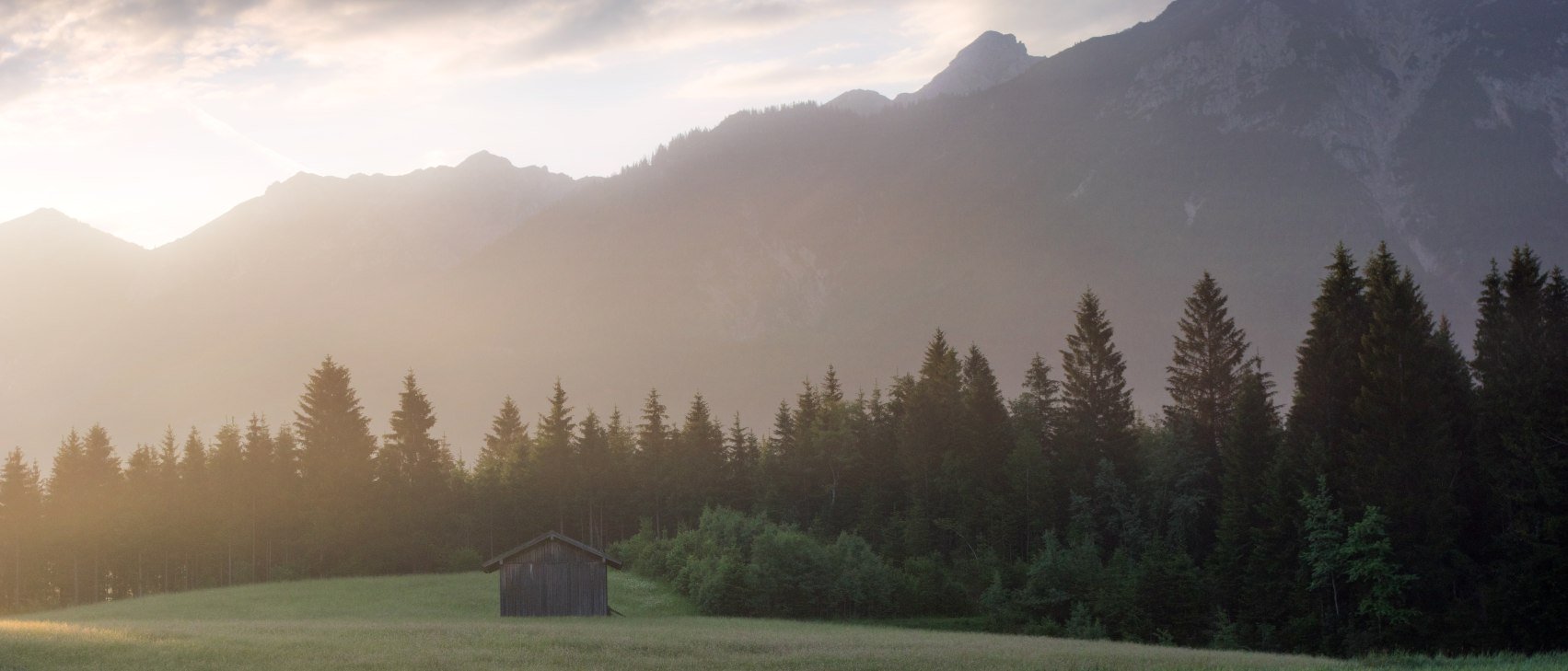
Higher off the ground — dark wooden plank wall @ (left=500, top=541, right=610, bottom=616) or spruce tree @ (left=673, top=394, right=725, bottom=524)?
spruce tree @ (left=673, top=394, right=725, bottom=524)

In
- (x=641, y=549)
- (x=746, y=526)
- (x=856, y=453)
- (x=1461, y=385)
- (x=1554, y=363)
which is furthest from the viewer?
(x=856, y=453)

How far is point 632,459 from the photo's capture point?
117000mm

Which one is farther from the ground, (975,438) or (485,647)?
(975,438)

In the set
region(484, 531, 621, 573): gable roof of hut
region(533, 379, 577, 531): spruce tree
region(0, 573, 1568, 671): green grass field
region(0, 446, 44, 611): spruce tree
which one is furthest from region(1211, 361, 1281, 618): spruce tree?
region(0, 446, 44, 611): spruce tree

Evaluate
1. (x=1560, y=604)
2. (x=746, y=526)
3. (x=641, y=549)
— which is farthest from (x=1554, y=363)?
(x=641, y=549)

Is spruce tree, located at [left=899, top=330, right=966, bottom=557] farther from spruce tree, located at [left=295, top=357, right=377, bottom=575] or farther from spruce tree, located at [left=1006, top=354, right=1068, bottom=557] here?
spruce tree, located at [left=295, top=357, right=377, bottom=575]

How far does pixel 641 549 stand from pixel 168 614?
114 feet

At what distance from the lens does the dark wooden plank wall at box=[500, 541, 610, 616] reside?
6788 cm

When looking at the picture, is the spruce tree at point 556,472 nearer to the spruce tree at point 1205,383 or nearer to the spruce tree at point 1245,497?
the spruce tree at point 1205,383

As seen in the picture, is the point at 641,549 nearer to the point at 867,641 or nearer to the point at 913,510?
the point at 913,510

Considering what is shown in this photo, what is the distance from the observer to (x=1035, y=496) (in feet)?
286

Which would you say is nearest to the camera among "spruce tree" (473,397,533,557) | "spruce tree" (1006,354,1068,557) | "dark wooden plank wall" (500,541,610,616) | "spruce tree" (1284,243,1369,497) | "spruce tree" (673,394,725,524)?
"spruce tree" (1284,243,1369,497)

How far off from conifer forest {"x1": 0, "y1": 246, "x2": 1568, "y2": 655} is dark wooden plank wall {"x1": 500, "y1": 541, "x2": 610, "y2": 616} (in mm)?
8906

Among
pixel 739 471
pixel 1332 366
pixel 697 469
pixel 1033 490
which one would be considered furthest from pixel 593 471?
pixel 1332 366
